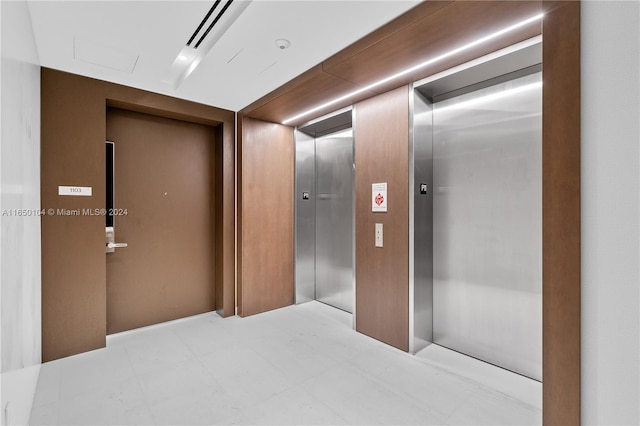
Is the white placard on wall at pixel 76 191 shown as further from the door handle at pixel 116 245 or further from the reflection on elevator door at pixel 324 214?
the reflection on elevator door at pixel 324 214

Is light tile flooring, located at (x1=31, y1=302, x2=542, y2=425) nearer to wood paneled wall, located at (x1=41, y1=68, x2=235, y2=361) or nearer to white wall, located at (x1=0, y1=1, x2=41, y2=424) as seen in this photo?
wood paneled wall, located at (x1=41, y1=68, x2=235, y2=361)

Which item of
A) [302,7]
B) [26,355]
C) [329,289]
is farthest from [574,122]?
→ [329,289]

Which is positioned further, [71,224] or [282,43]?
[71,224]

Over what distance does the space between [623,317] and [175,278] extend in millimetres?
4184

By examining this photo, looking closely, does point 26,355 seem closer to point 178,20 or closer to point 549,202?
point 178,20

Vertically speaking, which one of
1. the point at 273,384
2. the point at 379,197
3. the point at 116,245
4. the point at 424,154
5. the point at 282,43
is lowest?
the point at 273,384

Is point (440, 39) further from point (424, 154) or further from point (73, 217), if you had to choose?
point (73, 217)

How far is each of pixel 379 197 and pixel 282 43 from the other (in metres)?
1.72

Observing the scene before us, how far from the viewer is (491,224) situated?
280cm

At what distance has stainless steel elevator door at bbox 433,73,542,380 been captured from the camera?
2.55 meters

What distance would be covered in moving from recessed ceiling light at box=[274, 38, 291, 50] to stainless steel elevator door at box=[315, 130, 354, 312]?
1850mm

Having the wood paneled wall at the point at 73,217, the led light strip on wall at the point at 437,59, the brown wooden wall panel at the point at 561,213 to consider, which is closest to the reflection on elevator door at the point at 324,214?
the led light strip on wall at the point at 437,59

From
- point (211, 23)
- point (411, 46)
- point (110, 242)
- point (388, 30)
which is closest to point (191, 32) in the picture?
point (211, 23)

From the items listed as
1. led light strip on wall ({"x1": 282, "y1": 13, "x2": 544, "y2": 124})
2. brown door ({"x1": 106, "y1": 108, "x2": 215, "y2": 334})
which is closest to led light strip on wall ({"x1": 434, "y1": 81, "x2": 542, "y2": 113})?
led light strip on wall ({"x1": 282, "y1": 13, "x2": 544, "y2": 124})
